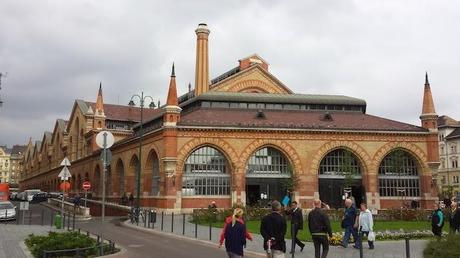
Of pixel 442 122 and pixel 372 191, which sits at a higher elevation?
pixel 442 122

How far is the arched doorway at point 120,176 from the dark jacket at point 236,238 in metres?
43.6

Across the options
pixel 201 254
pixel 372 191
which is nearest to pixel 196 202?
pixel 372 191

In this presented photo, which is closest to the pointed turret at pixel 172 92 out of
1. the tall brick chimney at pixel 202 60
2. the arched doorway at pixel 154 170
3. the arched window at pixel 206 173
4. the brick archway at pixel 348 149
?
the arched window at pixel 206 173

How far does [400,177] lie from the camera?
4309 centimetres

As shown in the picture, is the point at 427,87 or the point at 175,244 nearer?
the point at 175,244

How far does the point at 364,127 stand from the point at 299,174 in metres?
7.35

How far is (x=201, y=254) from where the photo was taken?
16375 millimetres

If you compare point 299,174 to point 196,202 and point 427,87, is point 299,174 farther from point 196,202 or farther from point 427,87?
point 427,87

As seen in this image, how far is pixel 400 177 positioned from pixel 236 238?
36.0 metres

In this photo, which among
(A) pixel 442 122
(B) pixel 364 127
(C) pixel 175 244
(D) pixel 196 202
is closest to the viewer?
(C) pixel 175 244

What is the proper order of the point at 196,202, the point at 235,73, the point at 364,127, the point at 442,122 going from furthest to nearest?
the point at 442,122 → the point at 235,73 → the point at 364,127 → the point at 196,202

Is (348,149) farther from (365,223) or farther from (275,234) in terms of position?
(275,234)

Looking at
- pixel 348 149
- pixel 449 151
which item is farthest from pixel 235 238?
pixel 449 151

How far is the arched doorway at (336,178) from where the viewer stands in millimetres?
42500
